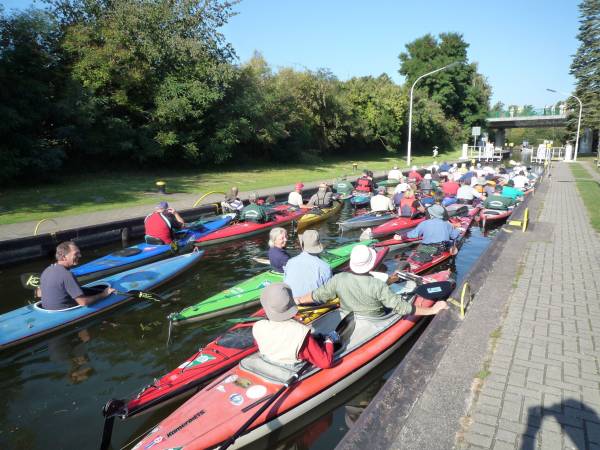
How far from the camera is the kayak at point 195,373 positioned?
4.95 metres

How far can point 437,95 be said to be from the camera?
62531 millimetres

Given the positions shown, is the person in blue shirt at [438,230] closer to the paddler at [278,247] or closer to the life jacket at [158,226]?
the paddler at [278,247]

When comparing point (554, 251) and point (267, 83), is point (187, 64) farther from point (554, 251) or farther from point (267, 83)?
point (554, 251)

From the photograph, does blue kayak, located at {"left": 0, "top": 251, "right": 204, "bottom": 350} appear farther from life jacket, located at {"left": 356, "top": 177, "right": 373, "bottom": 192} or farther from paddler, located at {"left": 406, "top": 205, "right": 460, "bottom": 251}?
life jacket, located at {"left": 356, "top": 177, "right": 373, "bottom": 192}

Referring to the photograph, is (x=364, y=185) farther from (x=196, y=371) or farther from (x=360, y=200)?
(x=196, y=371)

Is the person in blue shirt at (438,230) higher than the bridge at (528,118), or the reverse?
the bridge at (528,118)

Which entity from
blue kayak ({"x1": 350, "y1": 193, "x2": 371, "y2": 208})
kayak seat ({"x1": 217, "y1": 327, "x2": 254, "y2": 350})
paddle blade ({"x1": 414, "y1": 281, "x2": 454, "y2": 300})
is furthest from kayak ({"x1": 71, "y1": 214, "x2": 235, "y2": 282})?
blue kayak ({"x1": 350, "y1": 193, "x2": 371, "y2": 208})

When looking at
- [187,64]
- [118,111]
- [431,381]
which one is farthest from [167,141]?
[431,381]

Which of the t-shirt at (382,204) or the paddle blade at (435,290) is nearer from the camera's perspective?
the paddle blade at (435,290)

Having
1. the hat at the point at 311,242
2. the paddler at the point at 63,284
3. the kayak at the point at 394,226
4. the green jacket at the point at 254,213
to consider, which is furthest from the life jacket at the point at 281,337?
the green jacket at the point at 254,213

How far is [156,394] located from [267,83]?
31.5 metres

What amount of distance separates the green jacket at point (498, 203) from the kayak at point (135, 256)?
36.4ft

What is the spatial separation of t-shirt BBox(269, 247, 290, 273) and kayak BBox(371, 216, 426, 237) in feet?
19.2

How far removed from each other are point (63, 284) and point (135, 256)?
365cm
